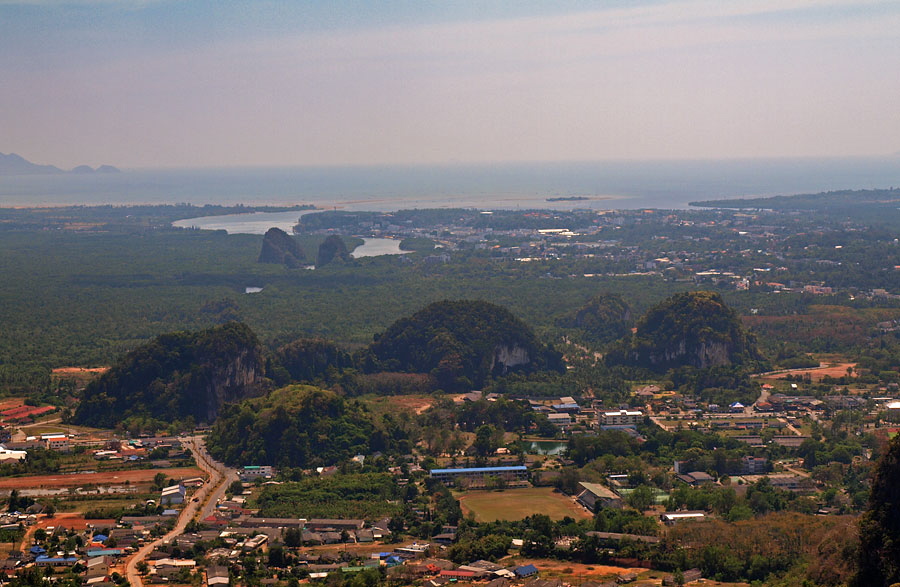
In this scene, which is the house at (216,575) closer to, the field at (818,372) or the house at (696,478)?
the house at (696,478)

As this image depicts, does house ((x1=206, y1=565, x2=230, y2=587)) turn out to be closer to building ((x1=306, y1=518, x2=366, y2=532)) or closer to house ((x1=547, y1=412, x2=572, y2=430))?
building ((x1=306, y1=518, x2=366, y2=532))

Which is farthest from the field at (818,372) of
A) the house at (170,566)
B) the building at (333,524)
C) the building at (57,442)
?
the house at (170,566)

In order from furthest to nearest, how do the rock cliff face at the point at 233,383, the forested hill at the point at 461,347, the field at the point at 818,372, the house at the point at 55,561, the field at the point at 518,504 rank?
the forested hill at the point at 461,347 < the field at the point at 818,372 < the rock cliff face at the point at 233,383 < the field at the point at 518,504 < the house at the point at 55,561

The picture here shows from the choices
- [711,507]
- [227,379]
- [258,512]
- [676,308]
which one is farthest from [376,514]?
[676,308]

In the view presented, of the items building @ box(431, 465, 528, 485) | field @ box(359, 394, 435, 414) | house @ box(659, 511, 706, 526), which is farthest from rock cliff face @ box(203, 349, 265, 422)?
house @ box(659, 511, 706, 526)

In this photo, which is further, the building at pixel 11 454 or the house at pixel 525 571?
the building at pixel 11 454

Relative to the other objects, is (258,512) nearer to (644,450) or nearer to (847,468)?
(644,450)

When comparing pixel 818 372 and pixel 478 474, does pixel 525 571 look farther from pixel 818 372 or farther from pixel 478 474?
pixel 818 372
